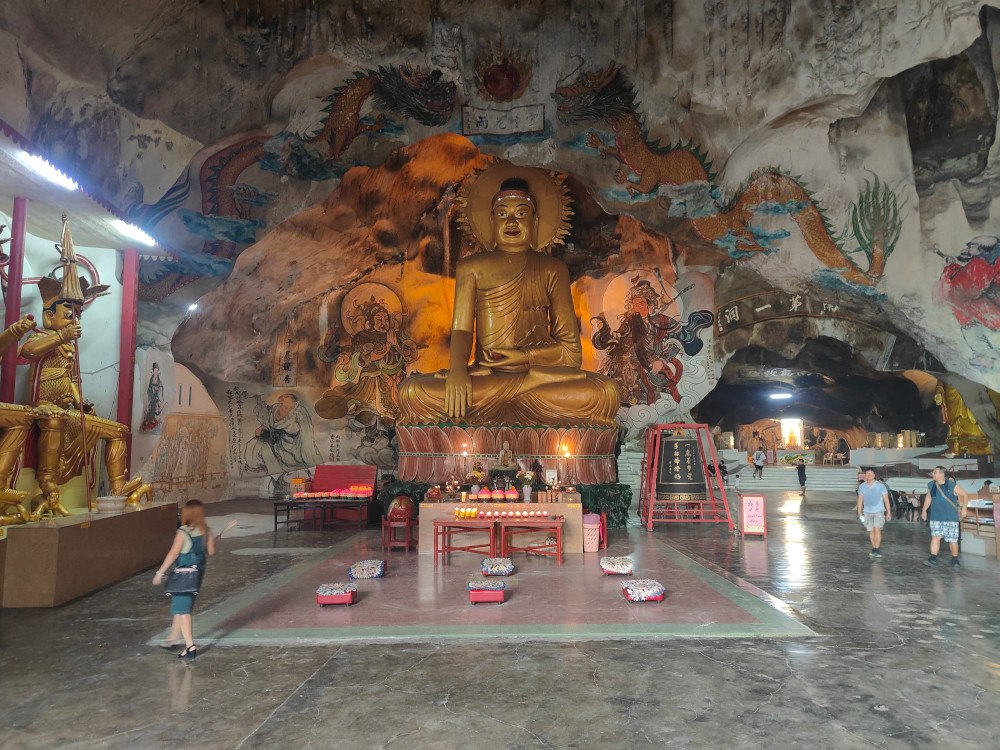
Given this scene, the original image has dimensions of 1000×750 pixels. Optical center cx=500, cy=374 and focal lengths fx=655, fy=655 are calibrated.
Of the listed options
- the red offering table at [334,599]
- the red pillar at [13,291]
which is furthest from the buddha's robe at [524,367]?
the red pillar at [13,291]

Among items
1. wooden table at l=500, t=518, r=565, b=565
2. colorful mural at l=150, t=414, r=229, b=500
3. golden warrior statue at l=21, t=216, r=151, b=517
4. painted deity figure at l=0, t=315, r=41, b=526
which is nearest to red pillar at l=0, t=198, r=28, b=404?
golden warrior statue at l=21, t=216, r=151, b=517

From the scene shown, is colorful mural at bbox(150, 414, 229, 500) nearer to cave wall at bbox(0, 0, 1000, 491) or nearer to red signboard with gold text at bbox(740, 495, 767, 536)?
Result: cave wall at bbox(0, 0, 1000, 491)

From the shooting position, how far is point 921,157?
28.8 feet

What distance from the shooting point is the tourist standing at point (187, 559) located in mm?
3783

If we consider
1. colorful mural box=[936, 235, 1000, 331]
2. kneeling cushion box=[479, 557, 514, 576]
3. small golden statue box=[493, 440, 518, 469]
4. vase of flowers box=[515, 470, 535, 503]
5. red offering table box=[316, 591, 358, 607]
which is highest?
colorful mural box=[936, 235, 1000, 331]

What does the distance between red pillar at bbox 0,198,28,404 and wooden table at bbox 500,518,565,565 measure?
471cm

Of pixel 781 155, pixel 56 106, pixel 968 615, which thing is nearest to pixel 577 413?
pixel 781 155

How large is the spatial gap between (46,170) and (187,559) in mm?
4033

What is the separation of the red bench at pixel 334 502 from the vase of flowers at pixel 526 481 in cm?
251

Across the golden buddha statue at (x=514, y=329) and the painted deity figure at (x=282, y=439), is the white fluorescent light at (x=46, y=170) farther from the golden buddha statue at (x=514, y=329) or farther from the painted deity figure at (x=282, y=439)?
the painted deity figure at (x=282, y=439)

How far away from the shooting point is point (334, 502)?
9219 millimetres

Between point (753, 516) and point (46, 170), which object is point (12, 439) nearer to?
point (46, 170)

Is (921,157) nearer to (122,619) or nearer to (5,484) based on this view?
(122,619)

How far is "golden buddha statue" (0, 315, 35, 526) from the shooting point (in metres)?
5.30
